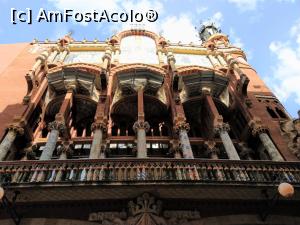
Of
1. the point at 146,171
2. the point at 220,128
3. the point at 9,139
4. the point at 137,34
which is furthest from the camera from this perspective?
the point at 137,34

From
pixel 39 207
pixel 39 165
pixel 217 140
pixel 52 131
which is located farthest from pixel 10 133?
pixel 217 140

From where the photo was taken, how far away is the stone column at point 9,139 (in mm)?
14166

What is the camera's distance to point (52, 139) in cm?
1427

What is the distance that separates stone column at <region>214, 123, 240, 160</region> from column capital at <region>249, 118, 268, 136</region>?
1787 millimetres

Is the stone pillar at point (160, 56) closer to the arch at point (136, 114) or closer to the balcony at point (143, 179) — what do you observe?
the arch at point (136, 114)

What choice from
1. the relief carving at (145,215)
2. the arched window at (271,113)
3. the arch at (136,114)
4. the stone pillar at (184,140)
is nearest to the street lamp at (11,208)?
the relief carving at (145,215)

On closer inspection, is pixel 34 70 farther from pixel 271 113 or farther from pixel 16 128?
pixel 271 113

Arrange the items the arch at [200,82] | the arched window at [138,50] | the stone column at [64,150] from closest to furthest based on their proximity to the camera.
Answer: the stone column at [64,150]
the arch at [200,82]
the arched window at [138,50]

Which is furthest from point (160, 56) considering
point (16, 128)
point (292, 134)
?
point (16, 128)

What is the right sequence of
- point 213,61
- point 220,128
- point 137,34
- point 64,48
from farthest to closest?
point 137,34 < point 64,48 < point 213,61 < point 220,128

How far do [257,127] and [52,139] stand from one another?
376 inches

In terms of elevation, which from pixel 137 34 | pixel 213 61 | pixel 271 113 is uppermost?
pixel 137 34

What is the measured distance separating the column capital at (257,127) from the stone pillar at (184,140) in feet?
12.0

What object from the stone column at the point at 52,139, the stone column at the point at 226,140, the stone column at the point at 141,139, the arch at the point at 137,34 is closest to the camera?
the stone column at the point at 141,139
